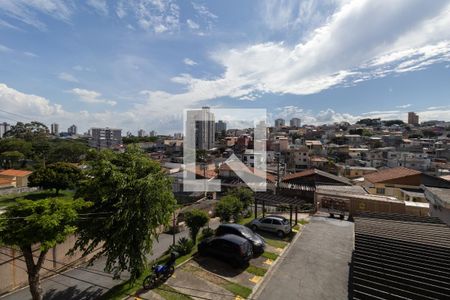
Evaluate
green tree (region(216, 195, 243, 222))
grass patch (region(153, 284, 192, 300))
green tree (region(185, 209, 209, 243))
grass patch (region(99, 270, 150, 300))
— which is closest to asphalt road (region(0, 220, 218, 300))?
grass patch (region(99, 270, 150, 300))

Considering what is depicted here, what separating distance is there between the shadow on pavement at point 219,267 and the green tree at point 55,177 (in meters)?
29.6

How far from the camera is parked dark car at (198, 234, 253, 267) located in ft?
37.5

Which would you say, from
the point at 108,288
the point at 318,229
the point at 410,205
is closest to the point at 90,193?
the point at 108,288

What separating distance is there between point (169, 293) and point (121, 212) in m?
3.56

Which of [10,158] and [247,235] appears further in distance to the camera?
[10,158]

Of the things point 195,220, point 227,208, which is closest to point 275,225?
point 227,208

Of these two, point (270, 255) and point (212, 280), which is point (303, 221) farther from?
point (212, 280)

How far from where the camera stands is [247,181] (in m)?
40.2

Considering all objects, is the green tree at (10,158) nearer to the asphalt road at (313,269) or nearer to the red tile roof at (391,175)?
the asphalt road at (313,269)

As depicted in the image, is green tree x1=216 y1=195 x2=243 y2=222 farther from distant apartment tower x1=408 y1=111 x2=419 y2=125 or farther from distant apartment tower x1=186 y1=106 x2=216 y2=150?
distant apartment tower x1=408 y1=111 x2=419 y2=125

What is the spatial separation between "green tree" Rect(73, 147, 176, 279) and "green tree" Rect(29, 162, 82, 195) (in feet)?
94.1

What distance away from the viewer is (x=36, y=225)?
7895 mm

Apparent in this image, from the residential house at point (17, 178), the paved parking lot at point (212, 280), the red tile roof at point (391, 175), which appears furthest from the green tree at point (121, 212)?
the residential house at point (17, 178)

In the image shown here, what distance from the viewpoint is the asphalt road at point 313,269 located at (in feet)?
32.6
